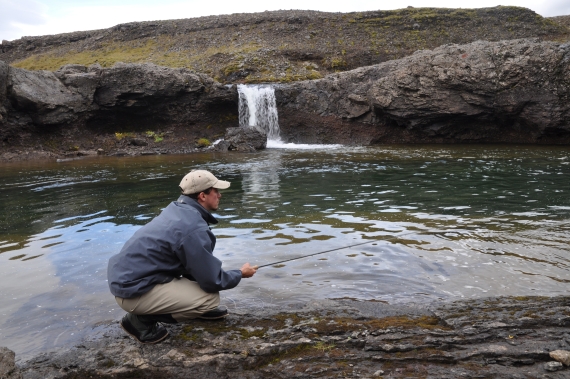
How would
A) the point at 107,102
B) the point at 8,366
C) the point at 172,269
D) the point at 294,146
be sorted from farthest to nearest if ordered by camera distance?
the point at 107,102
the point at 294,146
the point at 172,269
the point at 8,366

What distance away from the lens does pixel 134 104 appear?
30438mm

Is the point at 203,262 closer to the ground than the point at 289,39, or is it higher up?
closer to the ground

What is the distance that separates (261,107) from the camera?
103 ft

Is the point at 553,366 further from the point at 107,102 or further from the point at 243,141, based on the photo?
the point at 107,102

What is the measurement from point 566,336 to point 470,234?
443 cm

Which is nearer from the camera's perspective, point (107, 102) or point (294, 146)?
point (294, 146)

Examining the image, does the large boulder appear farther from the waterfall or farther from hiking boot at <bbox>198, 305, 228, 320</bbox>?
hiking boot at <bbox>198, 305, 228, 320</bbox>

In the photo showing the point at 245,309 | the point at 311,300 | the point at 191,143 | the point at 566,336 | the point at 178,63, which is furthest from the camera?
the point at 178,63

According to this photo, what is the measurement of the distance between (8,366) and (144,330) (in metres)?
1.16

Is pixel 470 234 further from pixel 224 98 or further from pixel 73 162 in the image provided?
pixel 224 98

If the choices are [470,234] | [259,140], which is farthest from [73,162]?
[470,234]

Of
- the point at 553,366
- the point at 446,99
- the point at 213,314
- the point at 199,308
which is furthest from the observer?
the point at 446,99

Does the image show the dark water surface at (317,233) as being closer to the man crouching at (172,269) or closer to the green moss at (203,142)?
the man crouching at (172,269)

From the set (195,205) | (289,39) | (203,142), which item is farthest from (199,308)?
(289,39)
